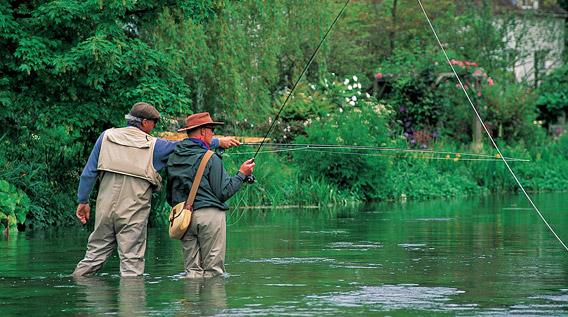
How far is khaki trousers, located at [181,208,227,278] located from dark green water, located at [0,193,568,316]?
0.16 m

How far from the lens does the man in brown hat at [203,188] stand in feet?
28.0

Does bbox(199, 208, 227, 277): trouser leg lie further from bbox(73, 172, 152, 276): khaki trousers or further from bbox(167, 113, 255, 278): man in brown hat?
bbox(73, 172, 152, 276): khaki trousers

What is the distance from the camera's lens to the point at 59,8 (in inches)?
516

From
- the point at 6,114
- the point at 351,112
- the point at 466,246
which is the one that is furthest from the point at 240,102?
the point at 466,246

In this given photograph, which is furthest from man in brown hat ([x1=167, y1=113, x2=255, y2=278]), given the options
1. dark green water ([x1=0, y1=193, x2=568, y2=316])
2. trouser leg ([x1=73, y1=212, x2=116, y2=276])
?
trouser leg ([x1=73, y1=212, x2=116, y2=276])

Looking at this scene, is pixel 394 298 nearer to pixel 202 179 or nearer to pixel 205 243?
pixel 205 243

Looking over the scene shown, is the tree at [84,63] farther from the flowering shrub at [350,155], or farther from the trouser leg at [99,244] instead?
the flowering shrub at [350,155]

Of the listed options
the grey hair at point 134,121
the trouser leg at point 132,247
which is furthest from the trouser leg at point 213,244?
the grey hair at point 134,121

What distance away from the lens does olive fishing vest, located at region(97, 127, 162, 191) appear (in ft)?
28.1

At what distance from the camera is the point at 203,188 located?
8531 mm

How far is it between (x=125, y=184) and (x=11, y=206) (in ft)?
20.6

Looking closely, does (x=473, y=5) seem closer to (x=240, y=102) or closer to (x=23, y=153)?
(x=240, y=102)

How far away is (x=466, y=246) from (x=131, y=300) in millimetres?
5435

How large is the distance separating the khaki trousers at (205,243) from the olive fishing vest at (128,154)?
0.52 meters
